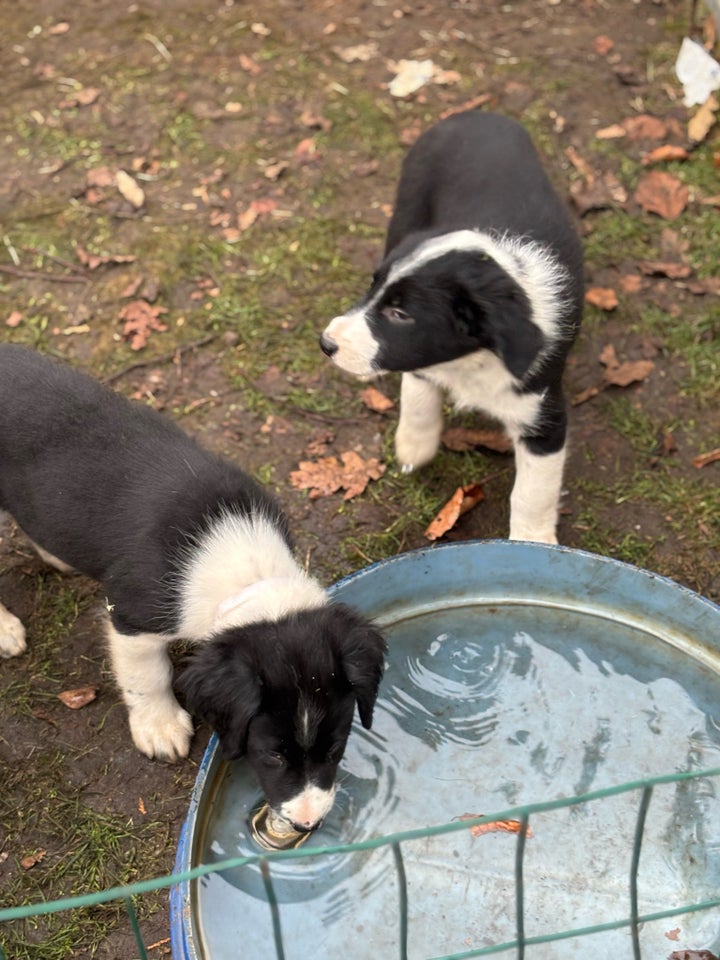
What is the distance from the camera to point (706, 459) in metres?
5.04

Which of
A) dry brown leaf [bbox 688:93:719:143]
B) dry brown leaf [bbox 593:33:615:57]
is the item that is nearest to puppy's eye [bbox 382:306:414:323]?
Result: dry brown leaf [bbox 688:93:719:143]

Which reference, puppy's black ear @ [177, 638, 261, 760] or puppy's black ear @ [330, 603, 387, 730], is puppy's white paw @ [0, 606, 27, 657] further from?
puppy's black ear @ [330, 603, 387, 730]

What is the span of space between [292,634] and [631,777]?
143 cm

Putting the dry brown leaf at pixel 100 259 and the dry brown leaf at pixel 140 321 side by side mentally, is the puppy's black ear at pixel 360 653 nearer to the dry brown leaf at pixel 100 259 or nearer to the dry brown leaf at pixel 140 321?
the dry brown leaf at pixel 140 321

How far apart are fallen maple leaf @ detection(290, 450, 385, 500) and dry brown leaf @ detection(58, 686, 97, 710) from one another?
1.36m

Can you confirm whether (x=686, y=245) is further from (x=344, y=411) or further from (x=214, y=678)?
(x=214, y=678)

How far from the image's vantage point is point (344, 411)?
5.38 meters

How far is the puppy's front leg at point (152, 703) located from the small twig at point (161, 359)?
1.95 m

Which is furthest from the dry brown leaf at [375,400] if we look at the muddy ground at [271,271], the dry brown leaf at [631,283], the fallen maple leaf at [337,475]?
the dry brown leaf at [631,283]

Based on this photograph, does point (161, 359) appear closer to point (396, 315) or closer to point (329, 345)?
point (329, 345)

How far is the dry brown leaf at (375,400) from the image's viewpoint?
5.36 m

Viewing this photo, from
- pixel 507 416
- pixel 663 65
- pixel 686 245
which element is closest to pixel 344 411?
pixel 507 416

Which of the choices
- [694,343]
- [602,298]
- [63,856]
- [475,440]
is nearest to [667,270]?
[602,298]

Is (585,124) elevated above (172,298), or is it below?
above
